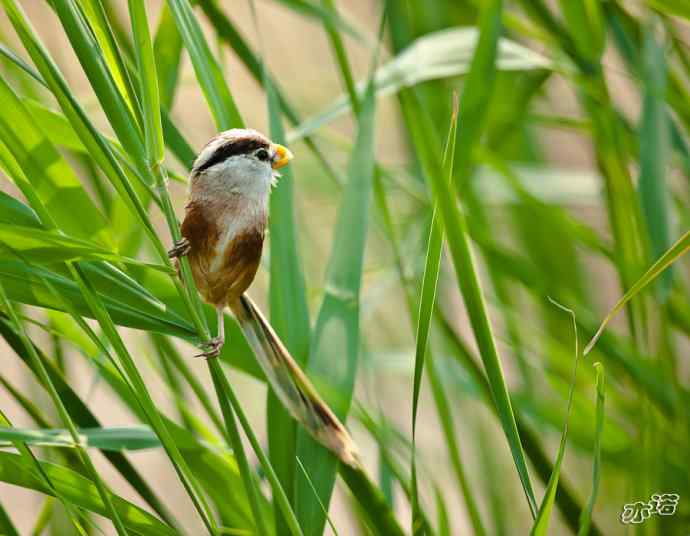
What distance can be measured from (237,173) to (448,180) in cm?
18

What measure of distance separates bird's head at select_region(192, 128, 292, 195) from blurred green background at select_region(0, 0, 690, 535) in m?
0.06

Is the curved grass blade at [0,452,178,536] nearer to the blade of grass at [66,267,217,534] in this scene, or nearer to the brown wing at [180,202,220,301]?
the blade of grass at [66,267,217,534]

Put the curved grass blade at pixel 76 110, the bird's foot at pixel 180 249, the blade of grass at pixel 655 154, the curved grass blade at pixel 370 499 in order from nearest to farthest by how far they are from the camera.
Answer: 1. the curved grass blade at pixel 76 110
2. the bird's foot at pixel 180 249
3. the curved grass blade at pixel 370 499
4. the blade of grass at pixel 655 154

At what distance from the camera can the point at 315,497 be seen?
790 mm

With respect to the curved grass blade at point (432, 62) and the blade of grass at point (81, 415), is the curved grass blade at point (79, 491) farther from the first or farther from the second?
the curved grass blade at point (432, 62)

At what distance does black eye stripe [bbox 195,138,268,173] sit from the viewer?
728 mm

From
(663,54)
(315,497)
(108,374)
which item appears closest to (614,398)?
(663,54)

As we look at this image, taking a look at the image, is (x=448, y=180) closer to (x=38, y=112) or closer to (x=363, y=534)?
(x=38, y=112)

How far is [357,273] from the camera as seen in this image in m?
0.89

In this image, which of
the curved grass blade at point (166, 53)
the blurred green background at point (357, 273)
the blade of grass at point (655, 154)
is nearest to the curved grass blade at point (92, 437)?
the blurred green background at point (357, 273)

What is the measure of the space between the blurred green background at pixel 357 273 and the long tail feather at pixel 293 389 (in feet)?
0.09

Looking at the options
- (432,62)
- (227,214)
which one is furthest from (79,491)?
(432,62)

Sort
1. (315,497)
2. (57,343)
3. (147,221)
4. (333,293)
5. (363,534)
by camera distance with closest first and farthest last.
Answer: (147,221), (315,497), (333,293), (57,343), (363,534)

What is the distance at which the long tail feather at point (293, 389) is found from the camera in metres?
0.80
